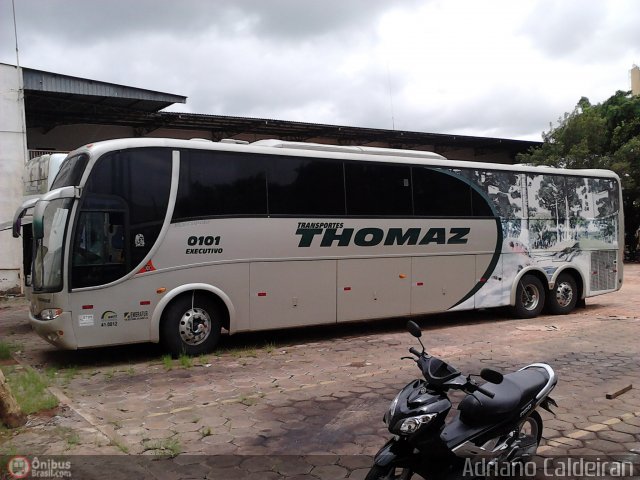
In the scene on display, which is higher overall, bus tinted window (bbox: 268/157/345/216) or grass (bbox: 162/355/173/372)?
bus tinted window (bbox: 268/157/345/216)

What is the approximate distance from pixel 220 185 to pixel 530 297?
7.36 metres

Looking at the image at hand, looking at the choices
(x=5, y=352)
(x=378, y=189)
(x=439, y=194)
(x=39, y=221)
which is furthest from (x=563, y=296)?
(x=5, y=352)

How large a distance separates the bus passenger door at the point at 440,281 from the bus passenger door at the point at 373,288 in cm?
22

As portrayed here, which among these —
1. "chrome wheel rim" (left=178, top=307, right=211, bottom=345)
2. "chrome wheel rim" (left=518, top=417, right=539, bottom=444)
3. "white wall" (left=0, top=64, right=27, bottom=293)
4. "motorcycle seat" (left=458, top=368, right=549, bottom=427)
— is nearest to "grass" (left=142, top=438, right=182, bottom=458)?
"motorcycle seat" (left=458, top=368, right=549, bottom=427)

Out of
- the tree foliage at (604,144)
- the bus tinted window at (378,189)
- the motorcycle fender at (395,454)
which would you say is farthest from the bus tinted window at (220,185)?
the tree foliage at (604,144)

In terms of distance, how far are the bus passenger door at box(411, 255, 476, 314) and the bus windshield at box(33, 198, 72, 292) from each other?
5.93 m

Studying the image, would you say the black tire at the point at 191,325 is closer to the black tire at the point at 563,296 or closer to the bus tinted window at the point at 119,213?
the bus tinted window at the point at 119,213

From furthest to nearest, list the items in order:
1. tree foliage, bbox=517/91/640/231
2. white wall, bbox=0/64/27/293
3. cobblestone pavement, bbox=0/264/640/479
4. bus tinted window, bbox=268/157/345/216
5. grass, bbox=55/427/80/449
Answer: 1. tree foliage, bbox=517/91/640/231
2. white wall, bbox=0/64/27/293
3. bus tinted window, bbox=268/157/345/216
4. grass, bbox=55/427/80/449
5. cobblestone pavement, bbox=0/264/640/479

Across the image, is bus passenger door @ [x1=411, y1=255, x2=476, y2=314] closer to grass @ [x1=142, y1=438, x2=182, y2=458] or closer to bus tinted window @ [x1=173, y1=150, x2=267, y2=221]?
bus tinted window @ [x1=173, y1=150, x2=267, y2=221]

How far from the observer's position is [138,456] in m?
4.45

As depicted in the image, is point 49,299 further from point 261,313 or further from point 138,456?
point 138,456

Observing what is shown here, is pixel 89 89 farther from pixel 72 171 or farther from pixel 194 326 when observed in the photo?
pixel 194 326

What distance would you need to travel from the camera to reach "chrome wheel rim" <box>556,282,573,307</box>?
1205 centimetres

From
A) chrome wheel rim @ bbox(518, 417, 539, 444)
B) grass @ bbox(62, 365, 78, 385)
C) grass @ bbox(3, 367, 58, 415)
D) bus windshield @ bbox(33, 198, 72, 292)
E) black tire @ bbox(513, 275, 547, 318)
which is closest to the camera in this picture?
chrome wheel rim @ bbox(518, 417, 539, 444)
